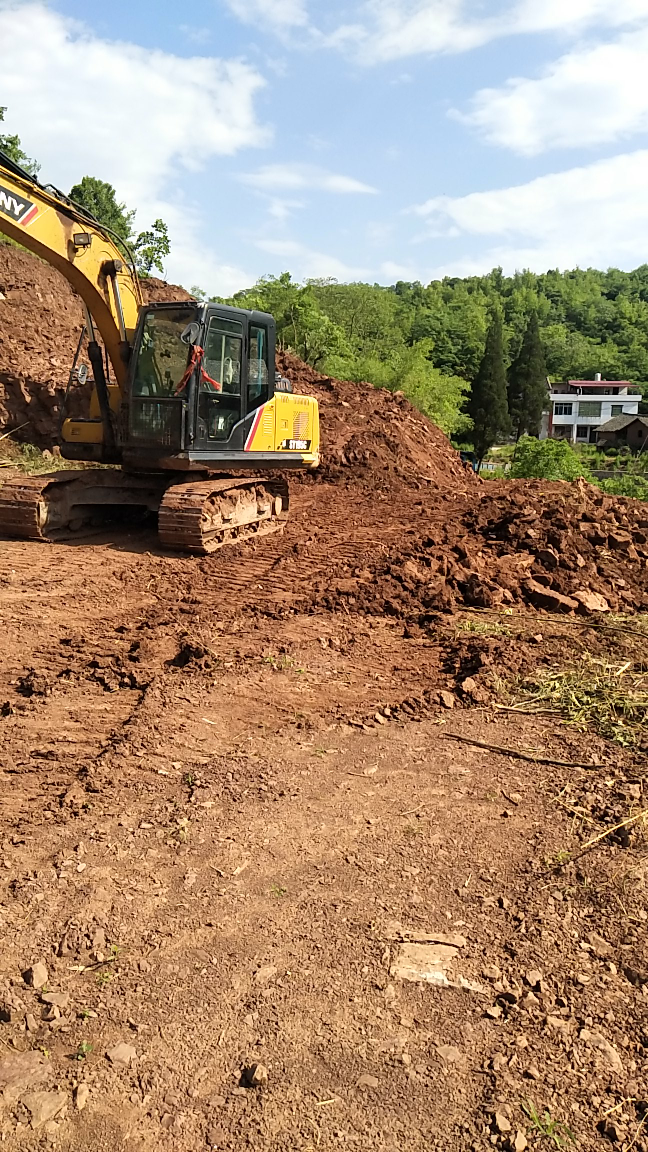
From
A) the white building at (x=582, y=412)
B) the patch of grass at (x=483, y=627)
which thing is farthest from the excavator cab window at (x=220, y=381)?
the white building at (x=582, y=412)

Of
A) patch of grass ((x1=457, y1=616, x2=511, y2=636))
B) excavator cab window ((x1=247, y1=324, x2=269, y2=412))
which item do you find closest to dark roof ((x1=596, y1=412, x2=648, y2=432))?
excavator cab window ((x1=247, y1=324, x2=269, y2=412))

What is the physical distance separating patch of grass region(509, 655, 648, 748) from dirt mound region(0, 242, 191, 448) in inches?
478

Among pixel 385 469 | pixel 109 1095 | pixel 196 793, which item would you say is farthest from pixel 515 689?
pixel 385 469

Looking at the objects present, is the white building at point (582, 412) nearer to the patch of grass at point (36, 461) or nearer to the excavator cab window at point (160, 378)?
the patch of grass at point (36, 461)

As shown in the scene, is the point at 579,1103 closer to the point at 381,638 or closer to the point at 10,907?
the point at 10,907

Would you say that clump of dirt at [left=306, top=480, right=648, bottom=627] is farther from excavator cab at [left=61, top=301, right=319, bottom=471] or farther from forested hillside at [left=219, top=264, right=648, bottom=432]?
forested hillside at [left=219, top=264, right=648, bottom=432]

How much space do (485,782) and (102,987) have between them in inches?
88.5

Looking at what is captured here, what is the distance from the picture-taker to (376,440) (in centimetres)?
1684

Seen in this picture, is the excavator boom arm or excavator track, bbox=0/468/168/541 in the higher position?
the excavator boom arm

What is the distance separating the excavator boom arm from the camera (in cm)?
897

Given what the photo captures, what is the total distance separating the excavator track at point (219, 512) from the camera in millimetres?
9328

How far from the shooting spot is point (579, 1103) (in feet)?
8.15

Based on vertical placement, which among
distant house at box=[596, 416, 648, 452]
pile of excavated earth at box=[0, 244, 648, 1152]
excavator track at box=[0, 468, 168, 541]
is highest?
distant house at box=[596, 416, 648, 452]

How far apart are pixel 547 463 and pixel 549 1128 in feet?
62.8
